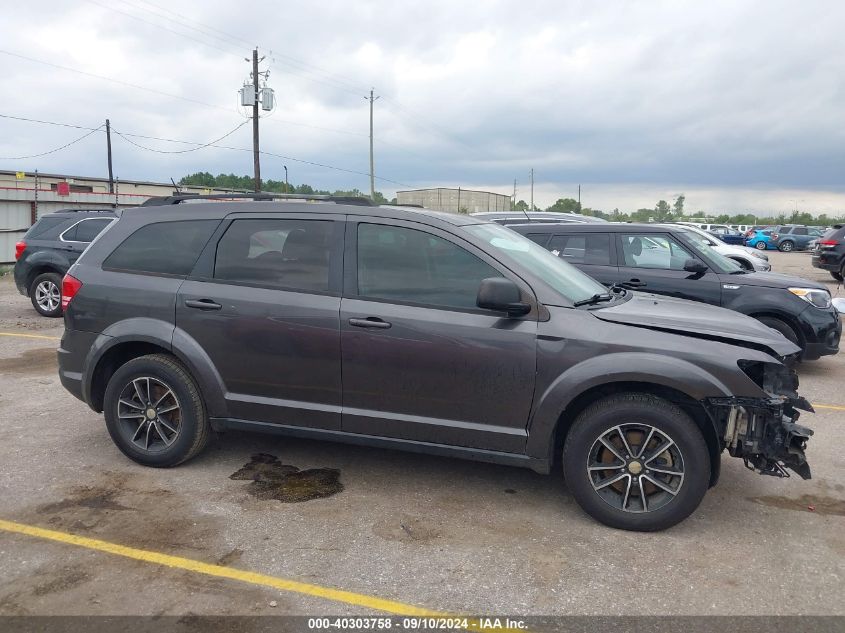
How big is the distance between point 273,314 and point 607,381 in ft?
6.89

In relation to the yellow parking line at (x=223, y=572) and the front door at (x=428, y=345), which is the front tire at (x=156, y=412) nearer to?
the yellow parking line at (x=223, y=572)

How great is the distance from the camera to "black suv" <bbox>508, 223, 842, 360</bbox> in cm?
770

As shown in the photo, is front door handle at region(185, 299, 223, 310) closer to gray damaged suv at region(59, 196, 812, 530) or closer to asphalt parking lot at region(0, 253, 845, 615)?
gray damaged suv at region(59, 196, 812, 530)

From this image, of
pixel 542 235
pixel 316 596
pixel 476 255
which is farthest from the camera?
pixel 542 235

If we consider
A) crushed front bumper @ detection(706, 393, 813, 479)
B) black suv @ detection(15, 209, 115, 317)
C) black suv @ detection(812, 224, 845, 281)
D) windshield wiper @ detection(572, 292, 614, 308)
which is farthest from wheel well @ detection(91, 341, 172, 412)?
black suv @ detection(812, 224, 845, 281)

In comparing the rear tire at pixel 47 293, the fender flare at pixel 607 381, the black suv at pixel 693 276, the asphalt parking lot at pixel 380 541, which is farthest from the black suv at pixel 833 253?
the rear tire at pixel 47 293

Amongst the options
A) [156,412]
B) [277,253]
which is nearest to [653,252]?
[277,253]

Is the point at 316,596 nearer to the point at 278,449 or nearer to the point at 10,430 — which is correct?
the point at 278,449

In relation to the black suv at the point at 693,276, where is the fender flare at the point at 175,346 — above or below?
below

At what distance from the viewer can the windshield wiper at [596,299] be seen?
4.21 m

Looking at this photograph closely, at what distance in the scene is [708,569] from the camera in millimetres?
3533

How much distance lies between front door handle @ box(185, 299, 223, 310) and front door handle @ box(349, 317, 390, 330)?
0.97 m

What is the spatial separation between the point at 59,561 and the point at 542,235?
654cm

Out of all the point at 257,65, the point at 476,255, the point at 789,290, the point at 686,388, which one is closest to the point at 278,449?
the point at 476,255
